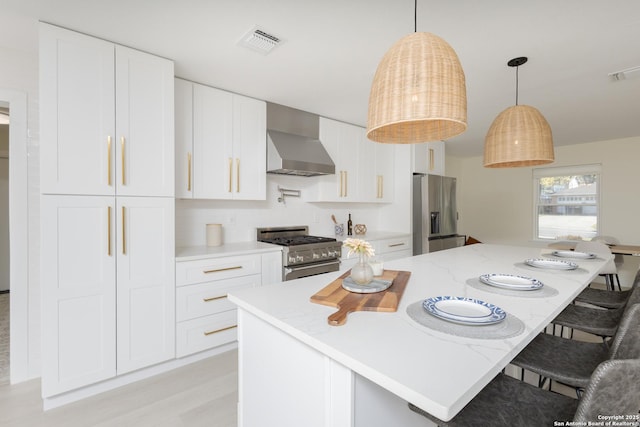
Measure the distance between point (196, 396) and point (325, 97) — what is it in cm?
275

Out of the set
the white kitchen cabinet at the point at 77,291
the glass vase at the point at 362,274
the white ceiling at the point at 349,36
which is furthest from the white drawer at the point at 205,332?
the white ceiling at the point at 349,36

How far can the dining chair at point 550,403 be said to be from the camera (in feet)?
2.11

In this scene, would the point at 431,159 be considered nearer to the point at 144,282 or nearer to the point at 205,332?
the point at 205,332

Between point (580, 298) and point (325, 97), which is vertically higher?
point (325, 97)

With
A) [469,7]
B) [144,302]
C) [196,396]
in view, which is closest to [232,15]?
[469,7]

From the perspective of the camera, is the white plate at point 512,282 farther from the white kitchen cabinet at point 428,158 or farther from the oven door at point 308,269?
the white kitchen cabinet at point 428,158

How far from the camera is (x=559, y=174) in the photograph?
5223 mm

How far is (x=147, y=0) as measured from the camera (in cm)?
159

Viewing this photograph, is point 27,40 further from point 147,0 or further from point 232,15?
point 232,15

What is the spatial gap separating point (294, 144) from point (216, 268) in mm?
1525

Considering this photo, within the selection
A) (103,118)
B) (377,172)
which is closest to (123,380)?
(103,118)

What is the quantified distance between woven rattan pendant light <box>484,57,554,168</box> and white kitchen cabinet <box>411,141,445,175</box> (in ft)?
A: 7.53

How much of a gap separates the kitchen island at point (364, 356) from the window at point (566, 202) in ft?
15.0

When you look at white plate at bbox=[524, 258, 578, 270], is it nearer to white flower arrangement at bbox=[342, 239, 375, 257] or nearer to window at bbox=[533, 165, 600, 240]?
white flower arrangement at bbox=[342, 239, 375, 257]
